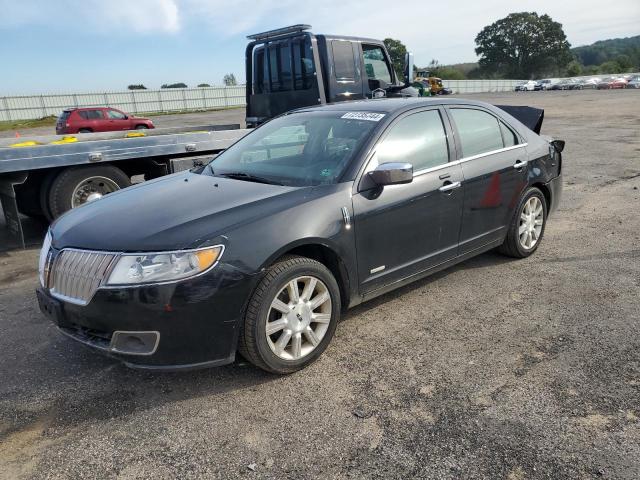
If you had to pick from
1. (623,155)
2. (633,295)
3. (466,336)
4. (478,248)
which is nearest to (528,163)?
(478,248)

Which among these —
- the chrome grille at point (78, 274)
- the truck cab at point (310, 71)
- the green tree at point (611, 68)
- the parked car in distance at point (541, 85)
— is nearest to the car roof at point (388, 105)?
the chrome grille at point (78, 274)

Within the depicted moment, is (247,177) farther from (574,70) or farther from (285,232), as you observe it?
(574,70)

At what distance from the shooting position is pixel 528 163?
193 inches

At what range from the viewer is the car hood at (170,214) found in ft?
9.62

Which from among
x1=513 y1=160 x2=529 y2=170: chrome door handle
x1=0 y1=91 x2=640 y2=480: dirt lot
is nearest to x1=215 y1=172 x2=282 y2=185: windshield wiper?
x1=0 y1=91 x2=640 y2=480: dirt lot

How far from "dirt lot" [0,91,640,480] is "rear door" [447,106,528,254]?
538 mm

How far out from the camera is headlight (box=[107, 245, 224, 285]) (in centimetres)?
280

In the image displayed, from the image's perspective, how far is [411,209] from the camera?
3809mm

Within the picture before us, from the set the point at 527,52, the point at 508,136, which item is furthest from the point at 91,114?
the point at 527,52

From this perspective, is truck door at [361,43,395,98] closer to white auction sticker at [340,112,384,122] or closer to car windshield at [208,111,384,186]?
car windshield at [208,111,384,186]

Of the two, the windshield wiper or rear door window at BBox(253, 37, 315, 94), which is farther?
rear door window at BBox(253, 37, 315, 94)

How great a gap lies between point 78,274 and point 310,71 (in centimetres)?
583

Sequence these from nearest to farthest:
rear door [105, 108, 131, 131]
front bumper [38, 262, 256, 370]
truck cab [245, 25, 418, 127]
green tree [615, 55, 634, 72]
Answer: front bumper [38, 262, 256, 370], truck cab [245, 25, 418, 127], rear door [105, 108, 131, 131], green tree [615, 55, 634, 72]

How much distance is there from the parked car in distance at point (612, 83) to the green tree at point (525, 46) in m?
51.5
